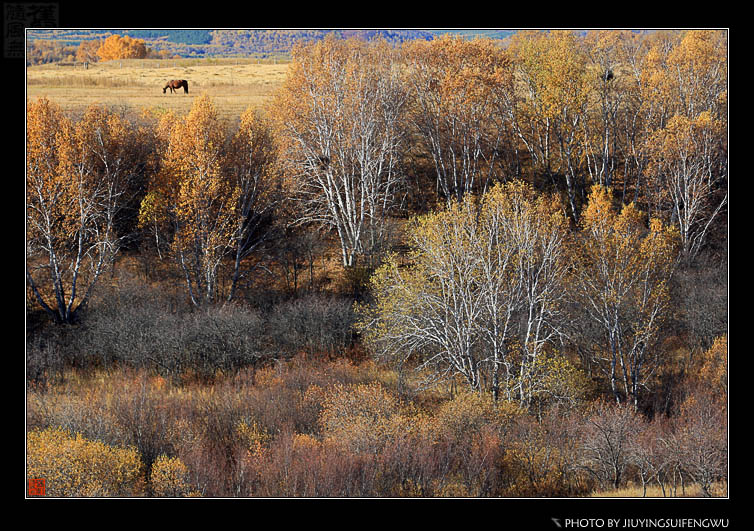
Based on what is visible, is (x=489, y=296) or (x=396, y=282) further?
(x=396, y=282)

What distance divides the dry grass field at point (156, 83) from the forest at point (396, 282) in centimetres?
723

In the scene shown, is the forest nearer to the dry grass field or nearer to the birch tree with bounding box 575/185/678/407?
the birch tree with bounding box 575/185/678/407

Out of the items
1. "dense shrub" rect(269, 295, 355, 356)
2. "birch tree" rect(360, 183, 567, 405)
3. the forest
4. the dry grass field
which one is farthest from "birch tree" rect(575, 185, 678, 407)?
the dry grass field

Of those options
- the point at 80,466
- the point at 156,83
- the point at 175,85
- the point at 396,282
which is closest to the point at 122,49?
the point at 156,83

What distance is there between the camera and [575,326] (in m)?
32.5

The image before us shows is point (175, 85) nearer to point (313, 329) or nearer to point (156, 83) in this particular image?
point (156, 83)

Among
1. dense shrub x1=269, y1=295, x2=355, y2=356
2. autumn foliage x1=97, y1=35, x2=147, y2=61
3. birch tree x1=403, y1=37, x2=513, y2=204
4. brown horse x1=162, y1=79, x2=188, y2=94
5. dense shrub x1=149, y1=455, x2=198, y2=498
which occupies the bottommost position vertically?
dense shrub x1=149, y1=455, x2=198, y2=498

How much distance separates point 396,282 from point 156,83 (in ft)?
120

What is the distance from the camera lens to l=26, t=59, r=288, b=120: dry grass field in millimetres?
53125

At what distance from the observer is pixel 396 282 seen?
33.0 m

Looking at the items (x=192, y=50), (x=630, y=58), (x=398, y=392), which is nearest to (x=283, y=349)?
(x=398, y=392)

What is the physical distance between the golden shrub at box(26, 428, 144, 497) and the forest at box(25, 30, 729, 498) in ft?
0.30

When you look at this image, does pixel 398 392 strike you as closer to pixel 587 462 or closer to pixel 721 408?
pixel 587 462

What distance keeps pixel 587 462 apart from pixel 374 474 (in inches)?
337
